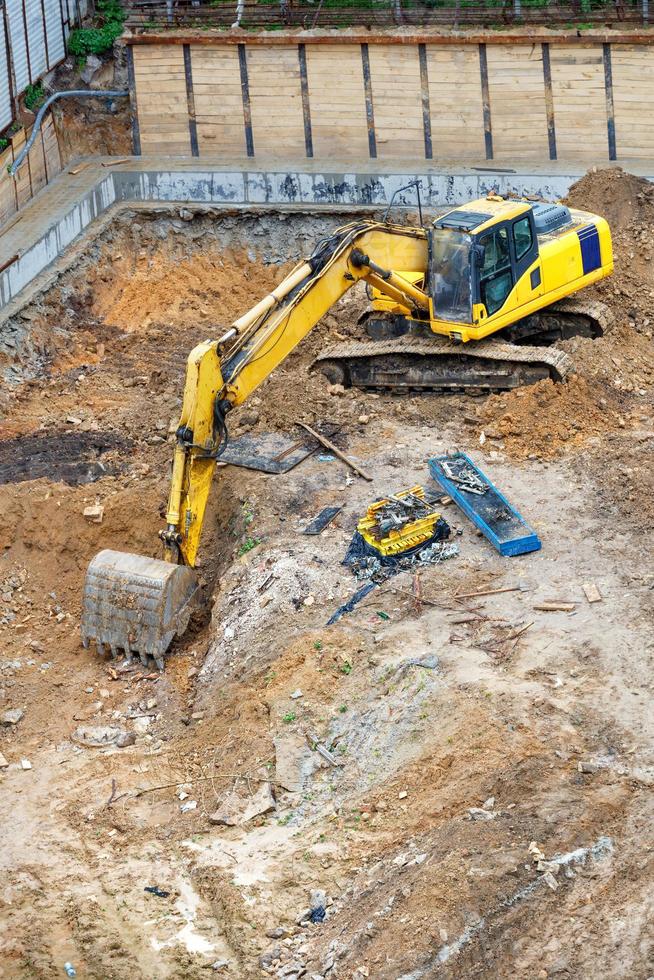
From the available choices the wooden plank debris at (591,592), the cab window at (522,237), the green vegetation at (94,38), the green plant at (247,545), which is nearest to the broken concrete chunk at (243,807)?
the green plant at (247,545)

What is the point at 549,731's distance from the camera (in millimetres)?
11430

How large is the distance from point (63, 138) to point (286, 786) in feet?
54.6

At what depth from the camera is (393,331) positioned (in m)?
19.0

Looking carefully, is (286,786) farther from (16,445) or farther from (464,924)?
(16,445)

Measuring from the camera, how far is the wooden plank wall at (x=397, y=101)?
24.9m

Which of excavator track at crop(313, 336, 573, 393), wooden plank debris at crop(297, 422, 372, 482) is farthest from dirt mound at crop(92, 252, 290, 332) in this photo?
wooden plank debris at crop(297, 422, 372, 482)

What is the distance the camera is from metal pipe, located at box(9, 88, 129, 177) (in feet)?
75.7

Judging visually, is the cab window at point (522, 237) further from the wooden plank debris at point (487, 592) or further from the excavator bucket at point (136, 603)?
the excavator bucket at point (136, 603)

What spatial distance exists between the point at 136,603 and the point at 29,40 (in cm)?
1412

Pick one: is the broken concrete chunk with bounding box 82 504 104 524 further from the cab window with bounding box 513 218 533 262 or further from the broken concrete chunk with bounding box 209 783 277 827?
the cab window with bounding box 513 218 533 262

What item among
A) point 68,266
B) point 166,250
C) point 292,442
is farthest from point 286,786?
point 166,250

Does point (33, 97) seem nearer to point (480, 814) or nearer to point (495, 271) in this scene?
point (495, 271)

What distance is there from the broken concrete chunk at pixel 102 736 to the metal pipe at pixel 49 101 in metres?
12.2

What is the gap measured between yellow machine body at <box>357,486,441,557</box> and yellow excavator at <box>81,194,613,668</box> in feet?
5.75
